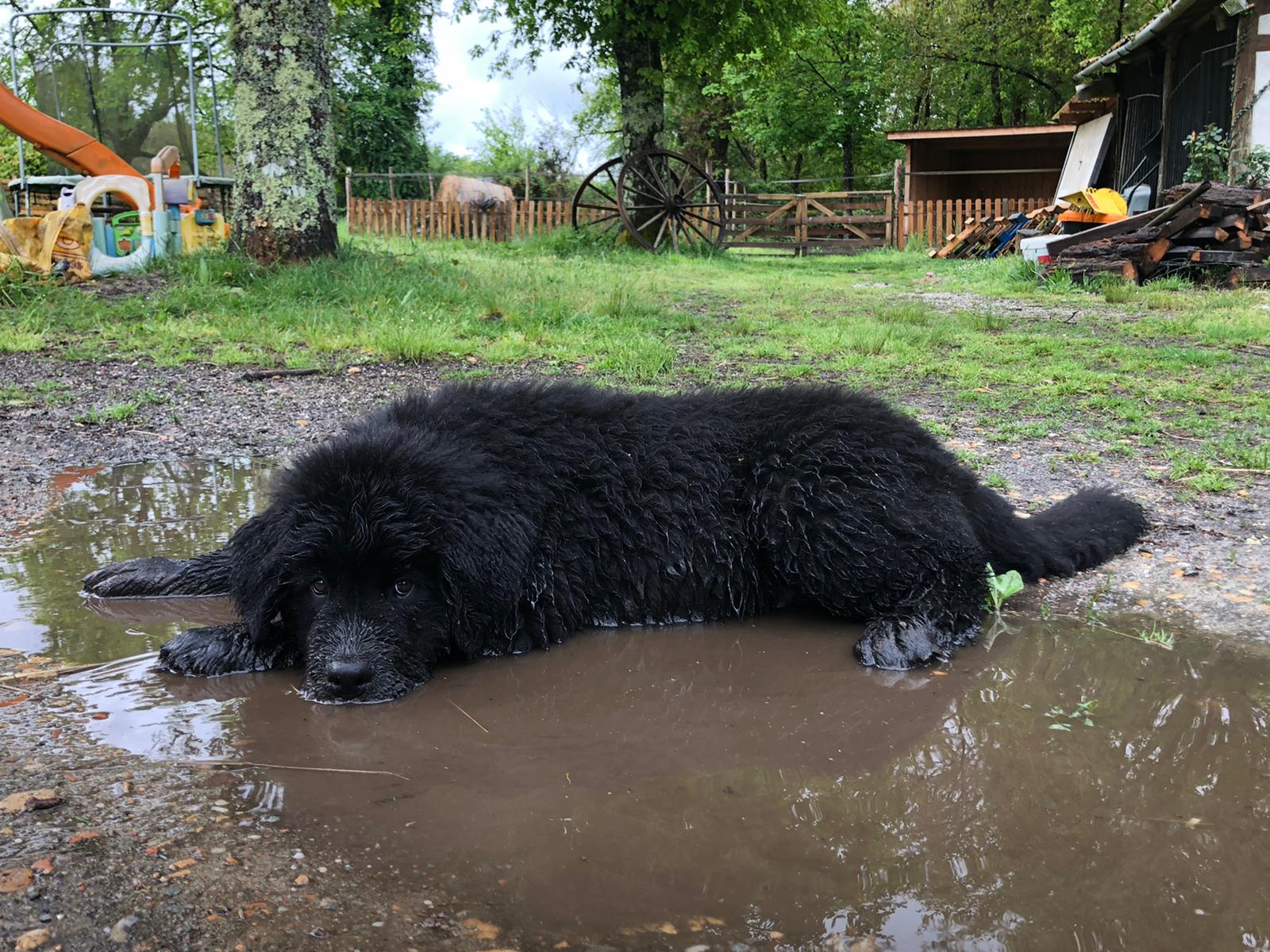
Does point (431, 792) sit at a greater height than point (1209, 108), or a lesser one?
lesser

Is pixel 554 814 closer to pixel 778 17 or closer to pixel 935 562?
pixel 935 562

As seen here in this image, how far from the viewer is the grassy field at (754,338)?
264 inches

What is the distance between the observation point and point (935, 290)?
1459cm

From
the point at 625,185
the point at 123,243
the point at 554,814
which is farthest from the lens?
the point at 625,185

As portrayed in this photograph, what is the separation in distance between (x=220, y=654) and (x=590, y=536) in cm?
132

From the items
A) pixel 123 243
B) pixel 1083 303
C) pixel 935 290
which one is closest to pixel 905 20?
pixel 935 290

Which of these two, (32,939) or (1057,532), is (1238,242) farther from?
(32,939)

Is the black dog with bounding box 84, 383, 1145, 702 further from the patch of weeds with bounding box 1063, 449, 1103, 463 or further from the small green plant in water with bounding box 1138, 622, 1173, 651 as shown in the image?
the patch of weeds with bounding box 1063, 449, 1103, 463

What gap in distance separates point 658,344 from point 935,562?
16.5 feet

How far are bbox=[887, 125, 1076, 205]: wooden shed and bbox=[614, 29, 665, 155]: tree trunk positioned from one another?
10424 millimetres

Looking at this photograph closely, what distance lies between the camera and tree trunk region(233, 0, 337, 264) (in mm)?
10305

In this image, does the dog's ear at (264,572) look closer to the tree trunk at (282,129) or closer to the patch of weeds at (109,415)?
the patch of weeds at (109,415)

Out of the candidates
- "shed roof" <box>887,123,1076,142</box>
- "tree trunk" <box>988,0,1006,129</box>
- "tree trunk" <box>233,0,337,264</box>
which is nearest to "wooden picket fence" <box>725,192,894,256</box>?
"shed roof" <box>887,123,1076,142</box>

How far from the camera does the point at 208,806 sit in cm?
248
